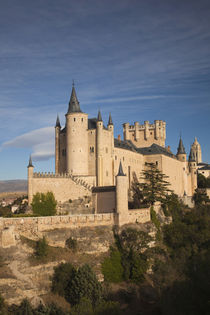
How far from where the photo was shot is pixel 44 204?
163ft

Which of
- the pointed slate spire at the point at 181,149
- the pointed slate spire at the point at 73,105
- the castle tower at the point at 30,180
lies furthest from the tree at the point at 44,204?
the pointed slate spire at the point at 181,149

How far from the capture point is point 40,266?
123 ft

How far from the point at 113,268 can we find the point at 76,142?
23.1m

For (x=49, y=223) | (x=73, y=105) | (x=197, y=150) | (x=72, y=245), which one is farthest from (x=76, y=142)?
(x=197, y=150)

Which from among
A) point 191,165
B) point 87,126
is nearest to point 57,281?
point 87,126

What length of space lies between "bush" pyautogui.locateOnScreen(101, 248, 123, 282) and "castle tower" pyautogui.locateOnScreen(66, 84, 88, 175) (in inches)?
730

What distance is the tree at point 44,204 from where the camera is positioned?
49.0 m

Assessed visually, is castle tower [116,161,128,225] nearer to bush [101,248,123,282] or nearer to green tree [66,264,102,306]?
bush [101,248,123,282]

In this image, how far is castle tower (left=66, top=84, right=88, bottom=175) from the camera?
5844 centimetres

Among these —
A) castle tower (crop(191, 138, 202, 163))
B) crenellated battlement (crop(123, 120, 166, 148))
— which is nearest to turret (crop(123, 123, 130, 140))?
crenellated battlement (crop(123, 120, 166, 148))

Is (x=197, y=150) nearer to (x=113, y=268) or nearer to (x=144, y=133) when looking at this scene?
(x=144, y=133)

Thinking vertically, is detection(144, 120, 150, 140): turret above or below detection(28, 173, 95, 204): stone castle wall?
above

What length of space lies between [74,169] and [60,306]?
26270mm

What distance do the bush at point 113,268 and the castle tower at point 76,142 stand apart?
730 inches
